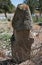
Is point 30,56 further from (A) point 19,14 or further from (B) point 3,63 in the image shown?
(A) point 19,14

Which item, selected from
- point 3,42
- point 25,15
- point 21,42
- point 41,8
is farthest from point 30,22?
point 41,8

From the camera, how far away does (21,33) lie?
8109 mm

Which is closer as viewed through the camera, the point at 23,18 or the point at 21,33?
the point at 23,18

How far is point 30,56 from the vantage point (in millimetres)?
8375

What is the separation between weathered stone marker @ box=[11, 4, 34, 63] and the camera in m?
7.88

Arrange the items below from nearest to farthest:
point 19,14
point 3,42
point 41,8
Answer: point 19,14 → point 3,42 → point 41,8

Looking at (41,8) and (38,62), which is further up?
(38,62)

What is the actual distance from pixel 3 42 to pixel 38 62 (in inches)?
283

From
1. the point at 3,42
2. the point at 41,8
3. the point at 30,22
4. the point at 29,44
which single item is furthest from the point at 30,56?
the point at 41,8

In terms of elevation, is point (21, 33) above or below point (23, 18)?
below

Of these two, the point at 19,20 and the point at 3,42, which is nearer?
the point at 19,20

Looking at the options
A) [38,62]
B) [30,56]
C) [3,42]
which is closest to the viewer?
[38,62]

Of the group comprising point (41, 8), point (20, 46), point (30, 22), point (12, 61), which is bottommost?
point (41, 8)

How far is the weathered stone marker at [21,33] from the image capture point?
788 cm
